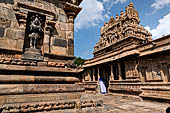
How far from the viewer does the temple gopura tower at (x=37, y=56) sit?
120 inches

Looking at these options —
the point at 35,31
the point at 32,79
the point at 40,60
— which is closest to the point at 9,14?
the point at 35,31

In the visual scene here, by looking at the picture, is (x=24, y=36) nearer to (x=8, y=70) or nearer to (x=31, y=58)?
(x=31, y=58)

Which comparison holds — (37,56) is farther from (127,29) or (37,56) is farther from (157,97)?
(127,29)

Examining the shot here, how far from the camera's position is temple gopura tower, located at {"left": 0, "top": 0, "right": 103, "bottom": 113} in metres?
3.04

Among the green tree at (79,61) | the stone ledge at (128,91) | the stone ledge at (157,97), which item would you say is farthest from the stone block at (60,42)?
the green tree at (79,61)

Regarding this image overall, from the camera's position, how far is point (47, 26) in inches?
171

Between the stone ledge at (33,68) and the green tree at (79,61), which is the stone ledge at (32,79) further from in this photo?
the green tree at (79,61)

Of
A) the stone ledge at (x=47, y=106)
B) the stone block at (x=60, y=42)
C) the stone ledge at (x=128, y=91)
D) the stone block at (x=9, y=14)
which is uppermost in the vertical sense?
the stone block at (x=9, y=14)

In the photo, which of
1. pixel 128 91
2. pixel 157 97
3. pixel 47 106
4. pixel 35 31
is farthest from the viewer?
pixel 128 91

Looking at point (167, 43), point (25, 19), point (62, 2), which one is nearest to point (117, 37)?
point (167, 43)

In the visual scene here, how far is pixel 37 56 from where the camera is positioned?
396 centimetres

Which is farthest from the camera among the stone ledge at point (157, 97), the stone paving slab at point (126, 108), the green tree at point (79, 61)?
the green tree at point (79, 61)

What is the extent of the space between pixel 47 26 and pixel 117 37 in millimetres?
21732

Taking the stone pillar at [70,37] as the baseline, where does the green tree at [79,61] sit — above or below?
above
